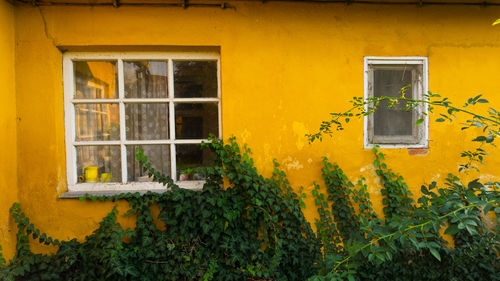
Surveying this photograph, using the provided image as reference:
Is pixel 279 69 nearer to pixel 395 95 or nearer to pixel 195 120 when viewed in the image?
pixel 195 120

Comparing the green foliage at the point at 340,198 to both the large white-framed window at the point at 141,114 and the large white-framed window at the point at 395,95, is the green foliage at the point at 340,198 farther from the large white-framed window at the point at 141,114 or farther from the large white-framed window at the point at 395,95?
the large white-framed window at the point at 141,114

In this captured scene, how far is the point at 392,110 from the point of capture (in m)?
3.20

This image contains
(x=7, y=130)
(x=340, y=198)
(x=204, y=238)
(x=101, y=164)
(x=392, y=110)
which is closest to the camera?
(x=7, y=130)

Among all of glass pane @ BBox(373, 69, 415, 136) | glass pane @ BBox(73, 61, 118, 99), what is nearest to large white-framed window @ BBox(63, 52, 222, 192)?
glass pane @ BBox(73, 61, 118, 99)

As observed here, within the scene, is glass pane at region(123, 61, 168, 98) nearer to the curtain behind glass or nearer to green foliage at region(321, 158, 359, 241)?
the curtain behind glass

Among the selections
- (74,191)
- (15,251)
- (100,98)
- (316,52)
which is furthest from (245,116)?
(15,251)

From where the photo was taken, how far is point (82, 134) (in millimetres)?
3064

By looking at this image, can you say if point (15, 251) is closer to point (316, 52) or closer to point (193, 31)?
point (193, 31)

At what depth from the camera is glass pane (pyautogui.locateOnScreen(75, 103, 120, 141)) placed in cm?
306

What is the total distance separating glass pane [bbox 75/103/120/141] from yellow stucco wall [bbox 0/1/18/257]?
551 mm

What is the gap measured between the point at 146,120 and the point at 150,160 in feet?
1.41

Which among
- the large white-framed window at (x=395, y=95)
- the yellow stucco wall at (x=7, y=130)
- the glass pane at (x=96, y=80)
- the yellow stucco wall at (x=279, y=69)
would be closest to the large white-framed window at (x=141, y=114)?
the glass pane at (x=96, y=80)

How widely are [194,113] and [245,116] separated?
0.58 metres

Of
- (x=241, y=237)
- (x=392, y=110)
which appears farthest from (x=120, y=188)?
(x=392, y=110)
